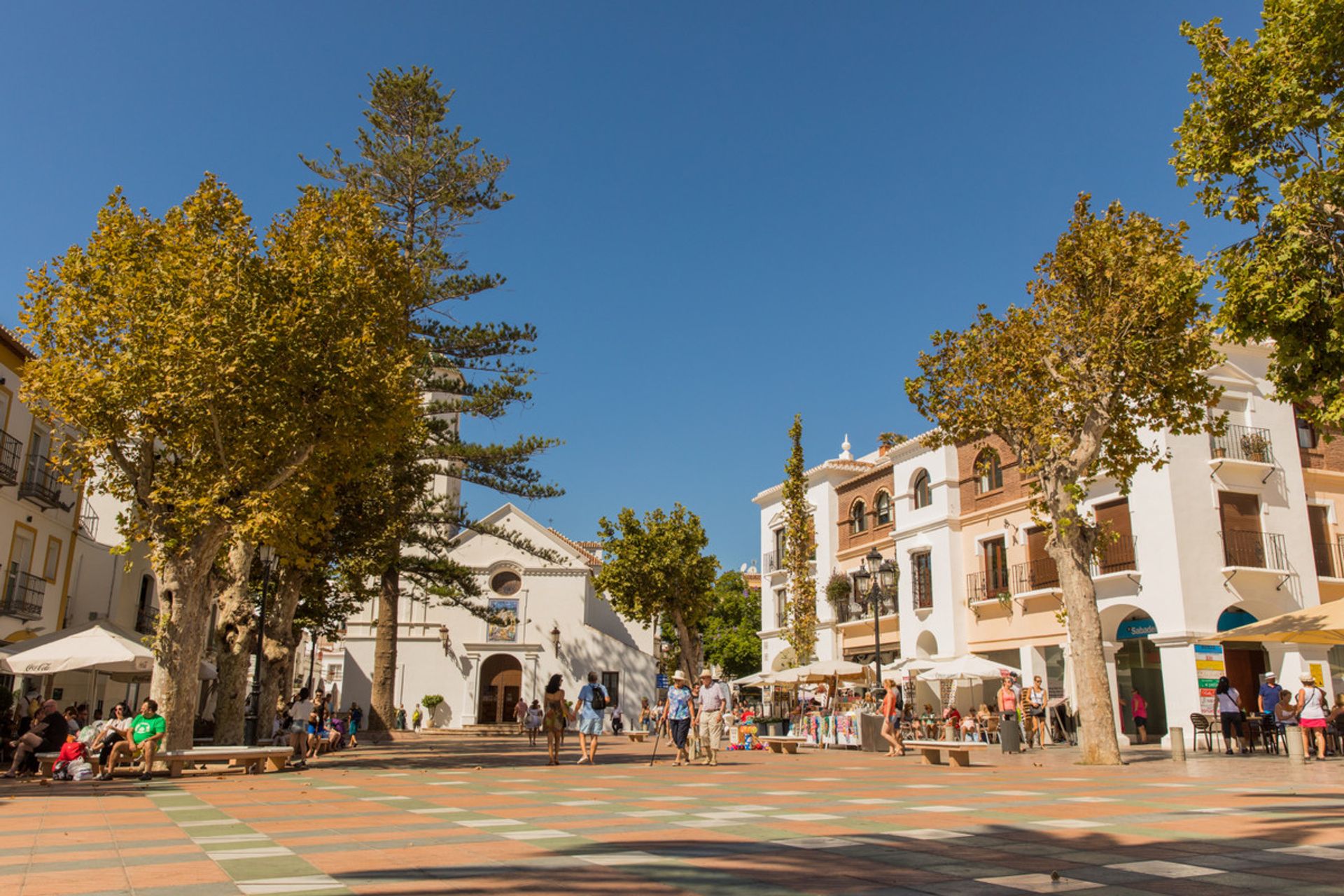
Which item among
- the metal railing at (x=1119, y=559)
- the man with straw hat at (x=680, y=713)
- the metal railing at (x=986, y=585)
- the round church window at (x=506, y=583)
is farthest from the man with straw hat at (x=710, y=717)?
the round church window at (x=506, y=583)

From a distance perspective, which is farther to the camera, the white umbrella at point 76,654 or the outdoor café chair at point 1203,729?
the outdoor café chair at point 1203,729

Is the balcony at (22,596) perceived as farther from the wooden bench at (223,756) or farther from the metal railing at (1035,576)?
the metal railing at (1035,576)

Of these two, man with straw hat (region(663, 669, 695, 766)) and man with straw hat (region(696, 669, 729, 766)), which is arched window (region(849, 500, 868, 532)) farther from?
man with straw hat (region(663, 669, 695, 766))

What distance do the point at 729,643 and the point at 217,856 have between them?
59.6 metres

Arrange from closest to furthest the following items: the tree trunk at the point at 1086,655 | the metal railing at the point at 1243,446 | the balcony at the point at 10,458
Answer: the tree trunk at the point at 1086,655
the balcony at the point at 10,458
the metal railing at the point at 1243,446

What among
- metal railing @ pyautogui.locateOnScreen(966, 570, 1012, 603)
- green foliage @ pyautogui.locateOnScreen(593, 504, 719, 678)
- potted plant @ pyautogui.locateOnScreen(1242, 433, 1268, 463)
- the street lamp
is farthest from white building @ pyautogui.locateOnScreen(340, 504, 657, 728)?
potted plant @ pyautogui.locateOnScreen(1242, 433, 1268, 463)

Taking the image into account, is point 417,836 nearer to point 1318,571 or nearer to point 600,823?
point 600,823

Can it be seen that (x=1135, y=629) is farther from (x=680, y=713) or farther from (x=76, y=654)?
(x=76, y=654)

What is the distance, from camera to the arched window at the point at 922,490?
3300 cm

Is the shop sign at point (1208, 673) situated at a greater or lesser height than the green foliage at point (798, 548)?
lesser

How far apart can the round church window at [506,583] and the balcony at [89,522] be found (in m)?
20.0

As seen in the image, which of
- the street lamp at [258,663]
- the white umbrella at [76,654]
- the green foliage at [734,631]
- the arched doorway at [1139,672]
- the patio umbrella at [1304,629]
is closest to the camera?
the white umbrella at [76,654]

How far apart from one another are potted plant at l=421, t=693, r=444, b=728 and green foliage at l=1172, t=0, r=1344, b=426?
38.4m

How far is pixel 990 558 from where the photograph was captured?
3017 centimetres
